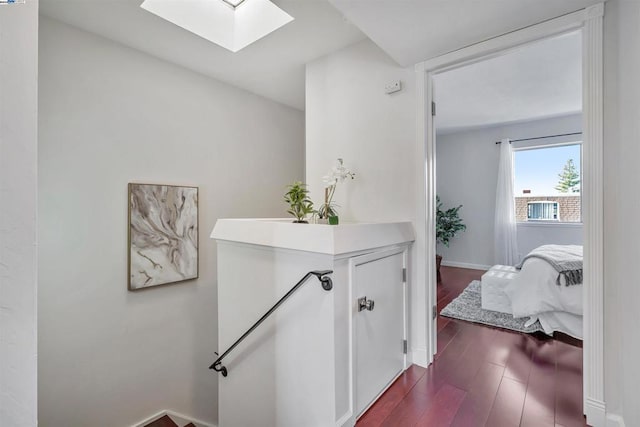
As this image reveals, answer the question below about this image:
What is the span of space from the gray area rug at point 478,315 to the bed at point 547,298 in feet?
0.28

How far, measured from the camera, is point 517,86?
353 centimetres

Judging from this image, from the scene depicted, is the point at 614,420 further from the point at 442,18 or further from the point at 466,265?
the point at 466,265

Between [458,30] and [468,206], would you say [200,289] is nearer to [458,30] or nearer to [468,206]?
[458,30]

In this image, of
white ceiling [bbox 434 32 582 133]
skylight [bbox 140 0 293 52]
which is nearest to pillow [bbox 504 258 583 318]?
white ceiling [bbox 434 32 582 133]

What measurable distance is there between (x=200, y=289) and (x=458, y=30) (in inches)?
122

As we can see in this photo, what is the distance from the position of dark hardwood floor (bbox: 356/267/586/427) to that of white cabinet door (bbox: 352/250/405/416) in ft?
0.36

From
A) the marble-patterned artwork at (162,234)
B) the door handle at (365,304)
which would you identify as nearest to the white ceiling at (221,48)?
the marble-patterned artwork at (162,234)

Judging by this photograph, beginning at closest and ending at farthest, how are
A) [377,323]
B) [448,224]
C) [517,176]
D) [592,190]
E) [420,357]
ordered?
[592,190] → [377,323] → [420,357] → [517,176] → [448,224]

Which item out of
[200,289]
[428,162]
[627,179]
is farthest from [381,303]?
[200,289]

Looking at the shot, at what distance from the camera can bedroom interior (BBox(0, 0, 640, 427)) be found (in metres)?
1.29

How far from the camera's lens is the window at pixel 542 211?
4.82 metres

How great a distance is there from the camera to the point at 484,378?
183 cm

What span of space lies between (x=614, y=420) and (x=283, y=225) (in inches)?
74.3

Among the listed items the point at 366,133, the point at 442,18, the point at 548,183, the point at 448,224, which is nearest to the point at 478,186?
the point at 448,224
